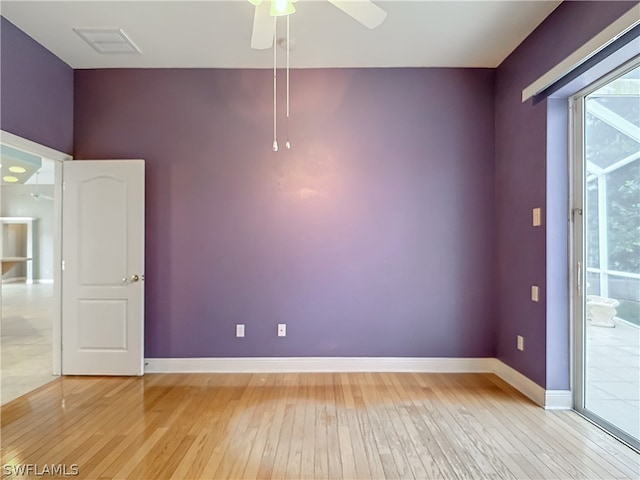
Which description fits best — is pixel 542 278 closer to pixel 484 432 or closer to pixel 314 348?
pixel 484 432

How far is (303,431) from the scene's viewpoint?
243 cm

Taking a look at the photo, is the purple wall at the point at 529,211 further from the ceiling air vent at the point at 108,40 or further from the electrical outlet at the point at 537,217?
the ceiling air vent at the point at 108,40

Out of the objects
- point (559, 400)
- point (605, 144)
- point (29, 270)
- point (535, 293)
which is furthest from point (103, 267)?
point (29, 270)

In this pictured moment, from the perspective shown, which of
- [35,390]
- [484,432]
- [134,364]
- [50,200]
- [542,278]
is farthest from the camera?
[50,200]

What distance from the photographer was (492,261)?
359cm

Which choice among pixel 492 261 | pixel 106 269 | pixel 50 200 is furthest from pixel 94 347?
pixel 50 200

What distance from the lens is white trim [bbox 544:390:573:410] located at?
2.76 metres

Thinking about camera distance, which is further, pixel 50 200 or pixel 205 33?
pixel 50 200

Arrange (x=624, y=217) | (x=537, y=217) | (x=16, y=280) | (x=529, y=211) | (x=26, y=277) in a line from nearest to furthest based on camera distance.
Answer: (x=624, y=217), (x=537, y=217), (x=529, y=211), (x=16, y=280), (x=26, y=277)

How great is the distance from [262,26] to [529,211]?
2.56 meters

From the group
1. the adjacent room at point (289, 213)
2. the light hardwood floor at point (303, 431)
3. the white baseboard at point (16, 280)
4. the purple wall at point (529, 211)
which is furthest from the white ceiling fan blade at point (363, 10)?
the white baseboard at point (16, 280)

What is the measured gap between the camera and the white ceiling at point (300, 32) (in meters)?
2.62

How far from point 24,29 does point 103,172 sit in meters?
1.25

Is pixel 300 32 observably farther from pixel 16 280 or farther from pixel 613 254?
pixel 16 280
